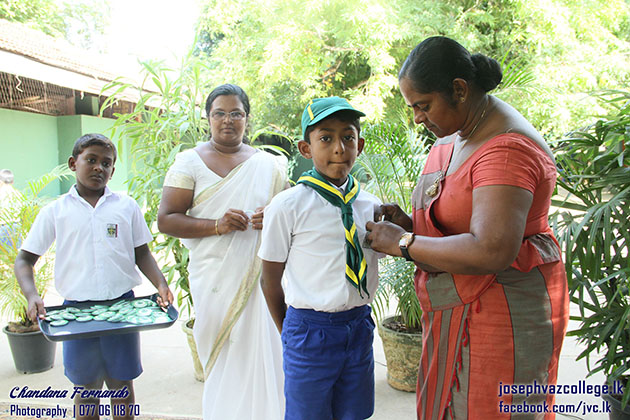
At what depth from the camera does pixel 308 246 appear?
1812mm

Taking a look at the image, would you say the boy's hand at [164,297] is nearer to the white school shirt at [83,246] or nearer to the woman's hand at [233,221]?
the white school shirt at [83,246]

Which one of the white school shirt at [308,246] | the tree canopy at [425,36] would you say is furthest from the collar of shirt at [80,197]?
the tree canopy at [425,36]

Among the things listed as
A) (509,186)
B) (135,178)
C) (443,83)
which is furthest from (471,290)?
(135,178)

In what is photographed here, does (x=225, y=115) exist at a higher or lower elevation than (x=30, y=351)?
higher

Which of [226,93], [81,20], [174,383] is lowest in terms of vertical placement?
[174,383]

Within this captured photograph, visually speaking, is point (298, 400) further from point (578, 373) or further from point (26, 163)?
point (26, 163)

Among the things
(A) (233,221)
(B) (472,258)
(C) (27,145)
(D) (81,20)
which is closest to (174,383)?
(A) (233,221)

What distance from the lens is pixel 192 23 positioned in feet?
37.8

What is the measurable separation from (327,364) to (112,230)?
4.76ft

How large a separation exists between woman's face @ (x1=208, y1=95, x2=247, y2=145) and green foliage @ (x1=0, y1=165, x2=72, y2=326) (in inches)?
88.7

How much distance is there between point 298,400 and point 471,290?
2.37 feet

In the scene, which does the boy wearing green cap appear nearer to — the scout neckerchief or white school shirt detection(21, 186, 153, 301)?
the scout neckerchief

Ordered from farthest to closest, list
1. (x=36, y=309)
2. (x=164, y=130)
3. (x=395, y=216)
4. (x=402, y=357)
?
1. (x=164, y=130)
2. (x=402, y=357)
3. (x=36, y=309)
4. (x=395, y=216)

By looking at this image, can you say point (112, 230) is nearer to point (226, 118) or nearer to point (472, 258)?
point (226, 118)
